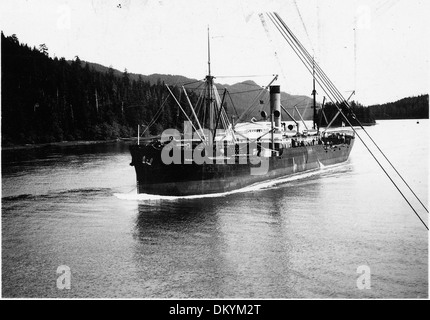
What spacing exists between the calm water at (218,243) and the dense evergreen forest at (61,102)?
4448 centimetres

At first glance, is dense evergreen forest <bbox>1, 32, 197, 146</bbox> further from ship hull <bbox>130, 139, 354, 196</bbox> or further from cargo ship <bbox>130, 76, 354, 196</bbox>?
ship hull <bbox>130, 139, 354, 196</bbox>

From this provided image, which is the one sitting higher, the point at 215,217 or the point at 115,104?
the point at 115,104

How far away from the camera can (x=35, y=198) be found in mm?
27422

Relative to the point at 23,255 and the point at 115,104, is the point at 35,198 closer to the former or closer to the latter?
the point at 23,255

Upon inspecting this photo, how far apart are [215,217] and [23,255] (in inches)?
382

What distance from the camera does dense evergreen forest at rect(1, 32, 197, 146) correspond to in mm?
69812

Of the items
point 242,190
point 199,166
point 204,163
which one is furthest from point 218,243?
point 242,190

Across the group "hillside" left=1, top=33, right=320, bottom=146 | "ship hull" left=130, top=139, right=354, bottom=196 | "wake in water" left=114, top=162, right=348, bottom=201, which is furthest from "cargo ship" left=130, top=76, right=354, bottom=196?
"hillside" left=1, top=33, right=320, bottom=146

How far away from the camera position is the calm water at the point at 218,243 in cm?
1286

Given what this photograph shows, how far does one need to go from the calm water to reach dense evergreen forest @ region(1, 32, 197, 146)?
44482 millimetres

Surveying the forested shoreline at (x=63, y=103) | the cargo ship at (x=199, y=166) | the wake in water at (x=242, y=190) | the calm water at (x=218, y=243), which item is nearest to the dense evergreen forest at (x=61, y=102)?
the forested shoreline at (x=63, y=103)

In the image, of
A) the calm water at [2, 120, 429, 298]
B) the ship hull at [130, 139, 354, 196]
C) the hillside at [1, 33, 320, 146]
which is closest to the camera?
the calm water at [2, 120, 429, 298]
